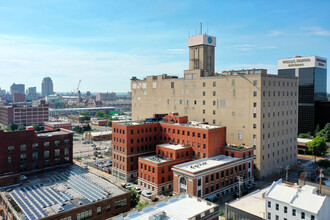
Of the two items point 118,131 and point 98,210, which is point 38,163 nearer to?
point 118,131

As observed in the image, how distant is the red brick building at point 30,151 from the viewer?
70.4 metres

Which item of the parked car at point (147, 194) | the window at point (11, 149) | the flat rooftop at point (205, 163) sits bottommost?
the parked car at point (147, 194)

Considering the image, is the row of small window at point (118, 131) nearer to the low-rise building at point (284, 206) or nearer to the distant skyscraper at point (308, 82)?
the low-rise building at point (284, 206)

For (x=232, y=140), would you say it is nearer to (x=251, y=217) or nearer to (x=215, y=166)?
(x=215, y=166)

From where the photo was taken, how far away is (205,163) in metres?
73.7

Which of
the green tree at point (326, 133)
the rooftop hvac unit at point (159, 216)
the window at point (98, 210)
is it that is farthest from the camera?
the green tree at point (326, 133)

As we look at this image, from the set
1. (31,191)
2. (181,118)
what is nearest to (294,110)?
(181,118)

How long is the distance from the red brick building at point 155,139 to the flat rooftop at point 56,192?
61.8 ft

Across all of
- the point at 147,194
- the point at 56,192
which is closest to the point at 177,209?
the point at 56,192

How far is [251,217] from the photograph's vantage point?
48656mm

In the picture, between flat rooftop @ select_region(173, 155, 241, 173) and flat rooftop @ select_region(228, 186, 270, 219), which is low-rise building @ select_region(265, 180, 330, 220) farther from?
flat rooftop @ select_region(173, 155, 241, 173)

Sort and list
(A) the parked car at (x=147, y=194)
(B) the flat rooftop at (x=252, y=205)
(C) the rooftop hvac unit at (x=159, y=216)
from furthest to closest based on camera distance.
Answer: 1. (A) the parked car at (x=147, y=194)
2. (B) the flat rooftop at (x=252, y=205)
3. (C) the rooftop hvac unit at (x=159, y=216)

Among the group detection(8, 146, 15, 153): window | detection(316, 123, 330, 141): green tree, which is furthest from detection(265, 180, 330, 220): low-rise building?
detection(316, 123, 330, 141): green tree

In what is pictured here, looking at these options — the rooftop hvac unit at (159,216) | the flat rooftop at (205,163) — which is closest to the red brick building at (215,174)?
the flat rooftop at (205,163)
